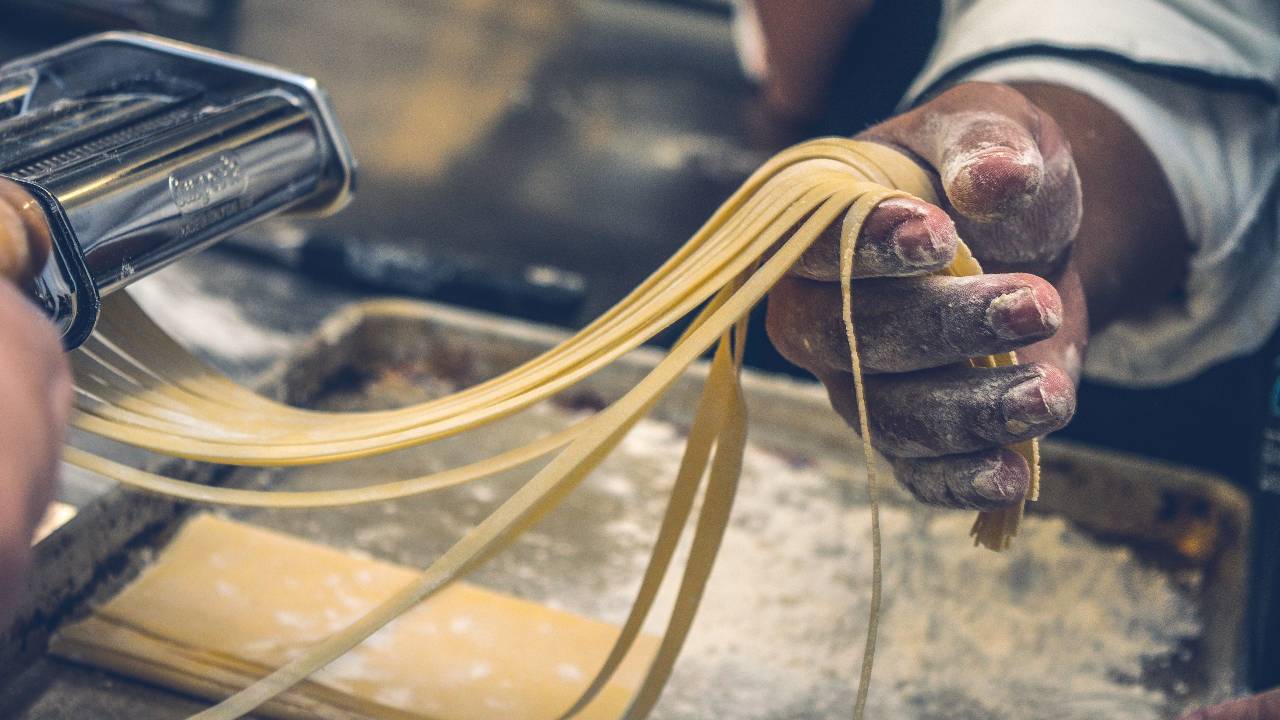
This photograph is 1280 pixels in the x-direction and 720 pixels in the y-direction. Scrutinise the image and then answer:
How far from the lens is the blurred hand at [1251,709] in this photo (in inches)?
26.6

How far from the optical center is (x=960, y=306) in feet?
2.11

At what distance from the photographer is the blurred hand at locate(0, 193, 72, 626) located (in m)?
0.37

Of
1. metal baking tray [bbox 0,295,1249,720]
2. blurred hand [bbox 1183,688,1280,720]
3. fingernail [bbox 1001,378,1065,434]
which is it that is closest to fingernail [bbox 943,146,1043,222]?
fingernail [bbox 1001,378,1065,434]

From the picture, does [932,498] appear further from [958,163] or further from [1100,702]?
[1100,702]

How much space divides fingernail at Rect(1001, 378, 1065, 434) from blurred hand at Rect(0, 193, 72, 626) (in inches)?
20.1

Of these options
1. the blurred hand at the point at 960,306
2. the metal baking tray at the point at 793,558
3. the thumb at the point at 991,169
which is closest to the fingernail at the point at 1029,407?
the blurred hand at the point at 960,306

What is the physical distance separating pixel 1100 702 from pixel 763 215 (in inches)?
22.8

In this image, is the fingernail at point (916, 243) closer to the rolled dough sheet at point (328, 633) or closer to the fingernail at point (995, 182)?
the fingernail at point (995, 182)

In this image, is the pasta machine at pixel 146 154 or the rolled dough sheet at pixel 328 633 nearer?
the pasta machine at pixel 146 154

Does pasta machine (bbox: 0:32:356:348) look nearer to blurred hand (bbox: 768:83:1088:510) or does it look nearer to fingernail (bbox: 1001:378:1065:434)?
blurred hand (bbox: 768:83:1088:510)

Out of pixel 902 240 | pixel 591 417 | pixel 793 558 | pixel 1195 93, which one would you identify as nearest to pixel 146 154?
pixel 591 417

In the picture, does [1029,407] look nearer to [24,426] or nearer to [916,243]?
[916,243]

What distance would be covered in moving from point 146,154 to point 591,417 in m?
0.35

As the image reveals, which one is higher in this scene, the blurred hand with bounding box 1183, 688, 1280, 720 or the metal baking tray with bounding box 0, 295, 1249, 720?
the blurred hand with bounding box 1183, 688, 1280, 720
